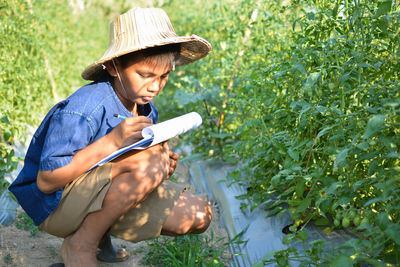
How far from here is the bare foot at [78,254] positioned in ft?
6.11

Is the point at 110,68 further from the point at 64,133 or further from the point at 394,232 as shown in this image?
the point at 394,232

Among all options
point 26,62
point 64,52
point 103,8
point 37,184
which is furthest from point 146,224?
point 103,8

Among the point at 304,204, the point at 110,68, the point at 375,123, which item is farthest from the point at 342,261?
the point at 110,68

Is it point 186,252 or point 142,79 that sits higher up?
point 142,79

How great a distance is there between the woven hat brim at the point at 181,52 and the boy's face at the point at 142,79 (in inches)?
3.4

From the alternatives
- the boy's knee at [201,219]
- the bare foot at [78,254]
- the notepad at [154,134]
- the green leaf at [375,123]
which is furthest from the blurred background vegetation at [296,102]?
the bare foot at [78,254]

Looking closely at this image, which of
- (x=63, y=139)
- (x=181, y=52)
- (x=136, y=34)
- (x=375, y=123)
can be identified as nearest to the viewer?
(x=375, y=123)

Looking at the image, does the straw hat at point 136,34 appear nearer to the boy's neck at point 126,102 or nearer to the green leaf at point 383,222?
the boy's neck at point 126,102

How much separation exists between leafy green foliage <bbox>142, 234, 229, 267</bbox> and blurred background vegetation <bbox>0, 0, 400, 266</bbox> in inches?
13.7

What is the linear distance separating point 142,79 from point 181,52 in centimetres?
45

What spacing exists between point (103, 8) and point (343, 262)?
11464 mm

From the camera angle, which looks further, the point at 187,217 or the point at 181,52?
the point at 181,52

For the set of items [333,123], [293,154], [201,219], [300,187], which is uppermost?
[333,123]

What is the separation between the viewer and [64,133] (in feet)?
5.92
